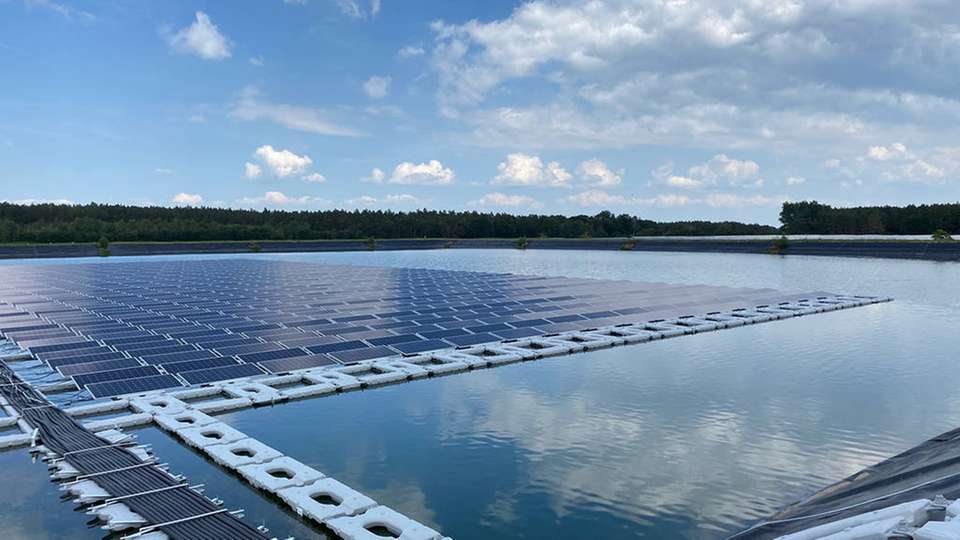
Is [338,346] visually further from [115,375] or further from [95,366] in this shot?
[95,366]

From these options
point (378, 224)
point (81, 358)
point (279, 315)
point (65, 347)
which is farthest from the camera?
point (378, 224)

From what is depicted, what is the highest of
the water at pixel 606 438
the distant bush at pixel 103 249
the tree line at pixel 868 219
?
the tree line at pixel 868 219

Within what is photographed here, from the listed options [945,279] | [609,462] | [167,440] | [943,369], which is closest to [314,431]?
[167,440]

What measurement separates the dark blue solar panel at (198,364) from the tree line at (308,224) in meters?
71.7

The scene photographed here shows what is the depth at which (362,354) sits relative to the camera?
605 inches

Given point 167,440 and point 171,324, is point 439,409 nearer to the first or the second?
point 167,440

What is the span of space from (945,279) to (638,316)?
23.5 m

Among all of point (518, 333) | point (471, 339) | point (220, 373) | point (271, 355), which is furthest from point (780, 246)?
point (220, 373)

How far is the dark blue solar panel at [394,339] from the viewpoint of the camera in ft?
54.9

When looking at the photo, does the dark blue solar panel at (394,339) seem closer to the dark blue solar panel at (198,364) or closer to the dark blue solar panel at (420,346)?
the dark blue solar panel at (420,346)

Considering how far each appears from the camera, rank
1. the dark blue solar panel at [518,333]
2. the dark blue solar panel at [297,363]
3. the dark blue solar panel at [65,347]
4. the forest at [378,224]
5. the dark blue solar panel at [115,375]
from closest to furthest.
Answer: the dark blue solar panel at [115,375]
the dark blue solar panel at [297,363]
the dark blue solar panel at [65,347]
the dark blue solar panel at [518,333]
the forest at [378,224]

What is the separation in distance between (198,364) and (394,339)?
15.6ft

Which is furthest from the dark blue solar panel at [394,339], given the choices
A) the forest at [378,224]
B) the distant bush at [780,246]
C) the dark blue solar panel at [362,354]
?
the forest at [378,224]

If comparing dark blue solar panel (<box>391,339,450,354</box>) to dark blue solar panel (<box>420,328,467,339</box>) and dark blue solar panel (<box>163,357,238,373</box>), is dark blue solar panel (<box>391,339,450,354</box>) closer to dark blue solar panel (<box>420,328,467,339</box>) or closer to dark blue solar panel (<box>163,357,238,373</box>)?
dark blue solar panel (<box>420,328,467,339</box>)
